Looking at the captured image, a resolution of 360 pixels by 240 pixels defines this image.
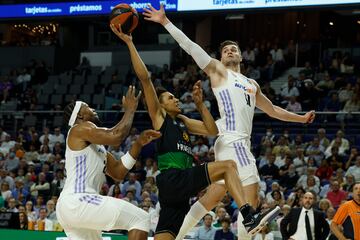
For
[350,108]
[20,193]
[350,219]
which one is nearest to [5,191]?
[20,193]

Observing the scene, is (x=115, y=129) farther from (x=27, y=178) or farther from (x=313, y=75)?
(x=313, y=75)

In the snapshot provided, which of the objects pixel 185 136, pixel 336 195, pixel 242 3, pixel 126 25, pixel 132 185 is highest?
pixel 242 3

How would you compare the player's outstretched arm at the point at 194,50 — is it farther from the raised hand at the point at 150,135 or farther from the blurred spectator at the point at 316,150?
the blurred spectator at the point at 316,150

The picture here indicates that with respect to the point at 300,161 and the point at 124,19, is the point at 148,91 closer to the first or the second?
the point at 124,19

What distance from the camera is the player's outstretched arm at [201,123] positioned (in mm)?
7815

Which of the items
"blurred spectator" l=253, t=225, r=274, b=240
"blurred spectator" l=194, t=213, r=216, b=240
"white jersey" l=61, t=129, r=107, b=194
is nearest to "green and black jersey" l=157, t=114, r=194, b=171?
"white jersey" l=61, t=129, r=107, b=194

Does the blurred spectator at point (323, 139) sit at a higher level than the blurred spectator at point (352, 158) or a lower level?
higher

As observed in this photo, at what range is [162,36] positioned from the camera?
2648 cm

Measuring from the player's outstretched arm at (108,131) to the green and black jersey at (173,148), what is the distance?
19.4 inches

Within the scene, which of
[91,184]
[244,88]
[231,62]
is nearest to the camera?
[91,184]

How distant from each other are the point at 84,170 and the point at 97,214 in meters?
0.52

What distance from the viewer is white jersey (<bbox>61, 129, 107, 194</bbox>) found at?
7305 mm

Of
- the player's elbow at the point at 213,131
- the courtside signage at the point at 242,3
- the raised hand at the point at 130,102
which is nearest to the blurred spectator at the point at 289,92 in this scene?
the courtside signage at the point at 242,3

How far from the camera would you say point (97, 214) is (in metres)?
7.03
